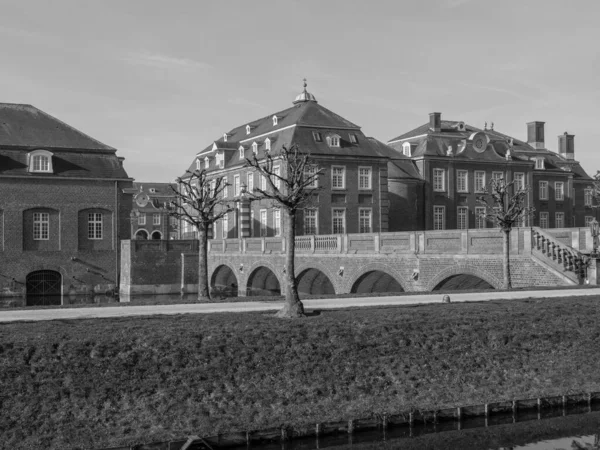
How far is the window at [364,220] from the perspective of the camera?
4616cm

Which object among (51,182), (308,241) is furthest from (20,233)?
(308,241)

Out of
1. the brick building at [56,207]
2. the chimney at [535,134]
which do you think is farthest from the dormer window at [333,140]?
the chimney at [535,134]

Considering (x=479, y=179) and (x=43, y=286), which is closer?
(x=43, y=286)

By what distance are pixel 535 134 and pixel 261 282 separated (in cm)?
3266

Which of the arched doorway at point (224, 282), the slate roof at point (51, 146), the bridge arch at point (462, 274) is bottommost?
the arched doorway at point (224, 282)

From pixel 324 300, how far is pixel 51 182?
27.8 metres

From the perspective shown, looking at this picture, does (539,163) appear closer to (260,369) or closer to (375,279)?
(375,279)

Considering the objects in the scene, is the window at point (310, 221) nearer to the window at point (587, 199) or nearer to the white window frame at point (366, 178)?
the white window frame at point (366, 178)

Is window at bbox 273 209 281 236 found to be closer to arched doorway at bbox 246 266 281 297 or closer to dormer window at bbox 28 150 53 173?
arched doorway at bbox 246 266 281 297

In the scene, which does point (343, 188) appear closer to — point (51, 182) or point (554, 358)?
point (51, 182)

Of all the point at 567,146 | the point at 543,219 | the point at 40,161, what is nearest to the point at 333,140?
the point at 40,161

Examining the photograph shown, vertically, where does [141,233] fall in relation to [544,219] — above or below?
below

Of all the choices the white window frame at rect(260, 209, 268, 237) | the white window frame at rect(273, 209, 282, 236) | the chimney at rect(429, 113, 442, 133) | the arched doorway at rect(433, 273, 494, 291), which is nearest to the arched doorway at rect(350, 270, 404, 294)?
the arched doorway at rect(433, 273, 494, 291)

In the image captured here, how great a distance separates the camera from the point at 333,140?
150 ft
